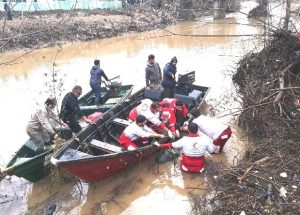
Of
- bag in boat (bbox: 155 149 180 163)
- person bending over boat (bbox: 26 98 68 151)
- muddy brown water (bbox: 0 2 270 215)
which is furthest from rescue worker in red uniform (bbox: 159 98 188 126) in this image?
person bending over boat (bbox: 26 98 68 151)

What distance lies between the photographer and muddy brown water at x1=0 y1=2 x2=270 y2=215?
771cm

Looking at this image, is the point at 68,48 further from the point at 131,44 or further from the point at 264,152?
the point at 264,152

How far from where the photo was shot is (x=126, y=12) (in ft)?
108

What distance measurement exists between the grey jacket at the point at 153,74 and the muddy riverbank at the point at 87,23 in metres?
12.4

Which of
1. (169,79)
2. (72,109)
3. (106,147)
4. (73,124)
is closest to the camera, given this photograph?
(106,147)

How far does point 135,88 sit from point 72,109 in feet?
23.1

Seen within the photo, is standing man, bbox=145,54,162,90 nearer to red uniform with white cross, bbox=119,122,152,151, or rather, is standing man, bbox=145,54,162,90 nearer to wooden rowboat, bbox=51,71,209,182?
wooden rowboat, bbox=51,71,209,182

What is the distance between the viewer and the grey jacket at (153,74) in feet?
37.8

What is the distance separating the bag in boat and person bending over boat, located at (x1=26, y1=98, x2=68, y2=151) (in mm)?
2469

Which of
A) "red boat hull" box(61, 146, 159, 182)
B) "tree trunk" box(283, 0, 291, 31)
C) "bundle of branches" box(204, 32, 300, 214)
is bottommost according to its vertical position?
"red boat hull" box(61, 146, 159, 182)

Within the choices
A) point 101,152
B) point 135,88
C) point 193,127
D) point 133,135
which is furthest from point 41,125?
point 135,88

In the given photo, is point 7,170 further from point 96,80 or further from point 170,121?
point 96,80

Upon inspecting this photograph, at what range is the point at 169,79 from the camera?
1131 centimetres

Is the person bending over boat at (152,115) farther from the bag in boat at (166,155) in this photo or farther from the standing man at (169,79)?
the standing man at (169,79)
